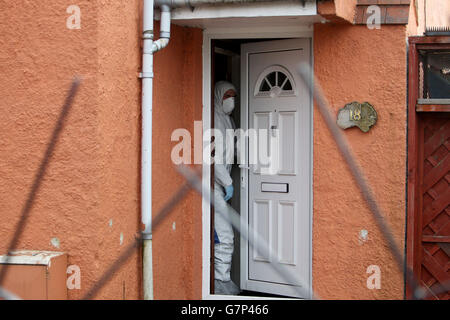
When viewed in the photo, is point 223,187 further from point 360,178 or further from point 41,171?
point 41,171

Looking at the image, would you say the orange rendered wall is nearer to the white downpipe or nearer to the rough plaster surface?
the rough plaster surface

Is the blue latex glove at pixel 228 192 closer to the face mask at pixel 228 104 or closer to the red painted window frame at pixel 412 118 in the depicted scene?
the face mask at pixel 228 104

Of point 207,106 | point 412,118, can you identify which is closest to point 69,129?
point 207,106

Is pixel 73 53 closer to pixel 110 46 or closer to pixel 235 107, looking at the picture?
pixel 110 46

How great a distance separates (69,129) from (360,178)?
2557mm

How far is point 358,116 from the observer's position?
5418 millimetres

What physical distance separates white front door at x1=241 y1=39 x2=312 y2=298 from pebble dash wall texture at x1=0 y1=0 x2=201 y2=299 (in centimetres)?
186

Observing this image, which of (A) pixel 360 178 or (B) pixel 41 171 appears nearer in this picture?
(B) pixel 41 171

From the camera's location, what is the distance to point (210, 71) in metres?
6.04

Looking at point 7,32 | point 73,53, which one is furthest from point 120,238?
point 7,32

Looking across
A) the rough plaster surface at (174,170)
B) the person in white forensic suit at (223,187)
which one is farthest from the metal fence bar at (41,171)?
the person in white forensic suit at (223,187)

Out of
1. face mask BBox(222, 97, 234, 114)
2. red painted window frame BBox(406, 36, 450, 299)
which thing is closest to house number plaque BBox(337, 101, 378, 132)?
red painted window frame BBox(406, 36, 450, 299)

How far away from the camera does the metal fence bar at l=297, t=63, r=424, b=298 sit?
5.39m
